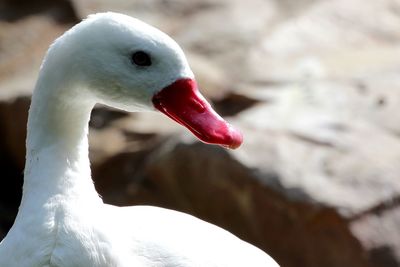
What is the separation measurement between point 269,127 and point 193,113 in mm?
2157

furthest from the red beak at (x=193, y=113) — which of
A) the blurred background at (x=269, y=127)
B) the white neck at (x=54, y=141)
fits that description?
the blurred background at (x=269, y=127)

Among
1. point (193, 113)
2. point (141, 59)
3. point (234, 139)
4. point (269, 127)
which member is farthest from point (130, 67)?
point (269, 127)

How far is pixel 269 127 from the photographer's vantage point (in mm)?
4797

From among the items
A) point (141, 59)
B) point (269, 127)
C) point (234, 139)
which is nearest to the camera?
point (141, 59)

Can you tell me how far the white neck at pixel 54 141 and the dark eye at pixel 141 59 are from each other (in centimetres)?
18

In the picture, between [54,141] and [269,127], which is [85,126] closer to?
[54,141]

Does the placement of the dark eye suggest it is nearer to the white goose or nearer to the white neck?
the white goose

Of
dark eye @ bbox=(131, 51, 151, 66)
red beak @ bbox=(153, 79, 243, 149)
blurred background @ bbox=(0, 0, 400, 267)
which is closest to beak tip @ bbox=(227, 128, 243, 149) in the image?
red beak @ bbox=(153, 79, 243, 149)

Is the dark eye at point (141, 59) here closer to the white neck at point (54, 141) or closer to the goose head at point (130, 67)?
the goose head at point (130, 67)

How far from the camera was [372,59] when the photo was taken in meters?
5.56

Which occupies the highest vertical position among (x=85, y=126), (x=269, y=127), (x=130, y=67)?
(x=130, y=67)

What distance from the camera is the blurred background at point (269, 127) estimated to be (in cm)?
430

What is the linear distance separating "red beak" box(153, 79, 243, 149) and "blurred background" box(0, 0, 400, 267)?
1.65 meters

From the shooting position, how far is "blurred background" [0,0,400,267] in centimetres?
430
